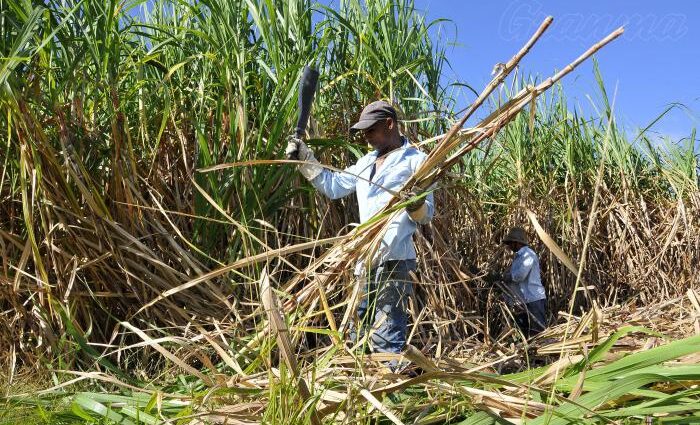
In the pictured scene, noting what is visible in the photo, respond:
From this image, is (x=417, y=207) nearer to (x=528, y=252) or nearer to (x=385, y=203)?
(x=385, y=203)

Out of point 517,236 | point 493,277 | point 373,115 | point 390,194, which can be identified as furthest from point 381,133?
point 517,236

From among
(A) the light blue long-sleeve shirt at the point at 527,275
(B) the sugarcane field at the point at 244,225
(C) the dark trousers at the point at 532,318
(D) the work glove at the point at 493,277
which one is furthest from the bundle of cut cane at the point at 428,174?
(C) the dark trousers at the point at 532,318

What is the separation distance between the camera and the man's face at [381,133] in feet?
9.16

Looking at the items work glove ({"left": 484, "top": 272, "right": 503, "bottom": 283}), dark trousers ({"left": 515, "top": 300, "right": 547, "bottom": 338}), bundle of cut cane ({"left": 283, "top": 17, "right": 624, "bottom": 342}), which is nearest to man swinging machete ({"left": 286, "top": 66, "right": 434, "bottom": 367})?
bundle of cut cane ({"left": 283, "top": 17, "right": 624, "bottom": 342})

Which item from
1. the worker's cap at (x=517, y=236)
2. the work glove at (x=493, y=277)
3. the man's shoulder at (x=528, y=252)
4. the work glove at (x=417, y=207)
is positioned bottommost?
the work glove at (x=493, y=277)

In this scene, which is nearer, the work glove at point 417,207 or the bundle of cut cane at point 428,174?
the bundle of cut cane at point 428,174

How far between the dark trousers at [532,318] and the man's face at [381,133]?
188cm

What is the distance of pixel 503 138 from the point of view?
505 centimetres

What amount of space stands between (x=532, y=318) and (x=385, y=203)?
6.68 feet

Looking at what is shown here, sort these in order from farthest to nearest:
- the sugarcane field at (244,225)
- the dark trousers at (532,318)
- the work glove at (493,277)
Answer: the dark trousers at (532,318)
the work glove at (493,277)
the sugarcane field at (244,225)

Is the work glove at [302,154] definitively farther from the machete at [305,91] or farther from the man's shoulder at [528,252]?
the man's shoulder at [528,252]

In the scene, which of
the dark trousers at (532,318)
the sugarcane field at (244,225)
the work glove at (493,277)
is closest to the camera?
the sugarcane field at (244,225)

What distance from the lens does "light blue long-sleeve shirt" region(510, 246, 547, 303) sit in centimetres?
422

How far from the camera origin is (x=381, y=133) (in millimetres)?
2814
